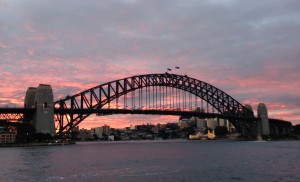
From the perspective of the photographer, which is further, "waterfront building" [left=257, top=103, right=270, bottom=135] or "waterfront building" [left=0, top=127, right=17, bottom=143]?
"waterfront building" [left=257, top=103, right=270, bottom=135]

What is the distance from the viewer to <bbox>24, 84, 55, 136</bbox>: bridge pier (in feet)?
331

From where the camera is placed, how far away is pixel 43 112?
4018 inches

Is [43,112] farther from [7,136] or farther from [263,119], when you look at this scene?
[263,119]

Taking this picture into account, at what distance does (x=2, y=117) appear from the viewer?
107 m

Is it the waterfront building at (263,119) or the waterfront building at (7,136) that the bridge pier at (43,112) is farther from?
the waterfront building at (263,119)

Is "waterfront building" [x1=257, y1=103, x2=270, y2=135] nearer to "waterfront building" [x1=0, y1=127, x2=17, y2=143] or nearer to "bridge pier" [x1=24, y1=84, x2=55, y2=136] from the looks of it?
"bridge pier" [x1=24, y1=84, x2=55, y2=136]

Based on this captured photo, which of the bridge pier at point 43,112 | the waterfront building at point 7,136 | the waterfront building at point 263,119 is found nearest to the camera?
the bridge pier at point 43,112

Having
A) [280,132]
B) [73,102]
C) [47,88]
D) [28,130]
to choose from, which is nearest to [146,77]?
[73,102]

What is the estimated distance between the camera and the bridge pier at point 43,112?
101m

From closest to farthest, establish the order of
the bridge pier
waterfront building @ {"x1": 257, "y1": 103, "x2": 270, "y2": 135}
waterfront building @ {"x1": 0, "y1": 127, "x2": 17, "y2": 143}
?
the bridge pier, waterfront building @ {"x1": 0, "y1": 127, "x2": 17, "y2": 143}, waterfront building @ {"x1": 257, "y1": 103, "x2": 270, "y2": 135}

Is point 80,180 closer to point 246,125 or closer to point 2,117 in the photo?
point 2,117

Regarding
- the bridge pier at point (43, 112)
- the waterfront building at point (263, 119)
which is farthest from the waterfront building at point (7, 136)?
the waterfront building at point (263, 119)

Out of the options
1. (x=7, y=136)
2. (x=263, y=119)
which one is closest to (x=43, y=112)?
(x=7, y=136)

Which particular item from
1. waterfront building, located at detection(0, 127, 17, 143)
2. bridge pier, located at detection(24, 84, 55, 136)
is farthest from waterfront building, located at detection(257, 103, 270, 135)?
waterfront building, located at detection(0, 127, 17, 143)
